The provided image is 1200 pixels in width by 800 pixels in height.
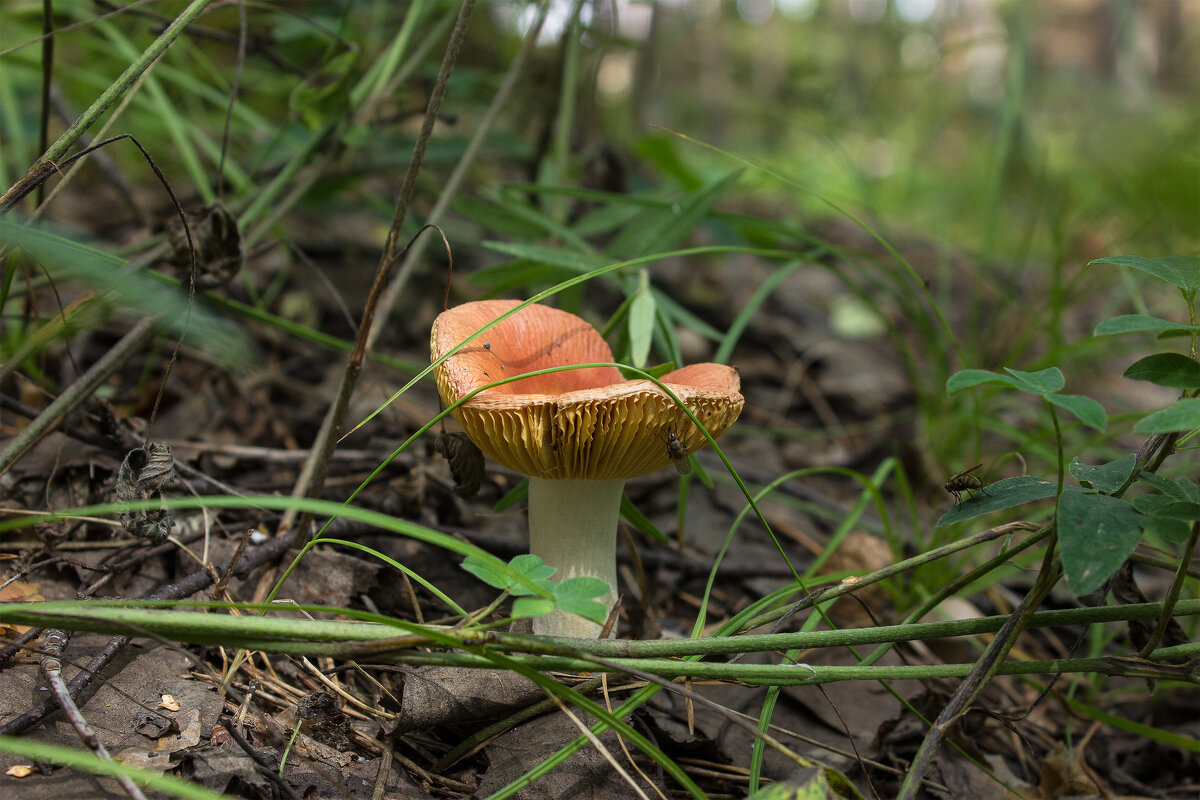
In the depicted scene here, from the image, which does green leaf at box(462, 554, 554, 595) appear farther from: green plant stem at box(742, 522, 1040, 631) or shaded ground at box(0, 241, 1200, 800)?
green plant stem at box(742, 522, 1040, 631)

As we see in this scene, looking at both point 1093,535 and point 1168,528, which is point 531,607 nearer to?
point 1093,535

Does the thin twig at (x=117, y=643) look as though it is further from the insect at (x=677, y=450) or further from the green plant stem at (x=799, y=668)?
the insect at (x=677, y=450)

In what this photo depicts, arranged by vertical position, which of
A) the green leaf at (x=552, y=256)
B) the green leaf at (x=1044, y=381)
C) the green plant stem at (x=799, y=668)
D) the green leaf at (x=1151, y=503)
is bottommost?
the green plant stem at (x=799, y=668)

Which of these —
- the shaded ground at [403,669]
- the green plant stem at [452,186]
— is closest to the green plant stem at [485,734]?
the shaded ground at [403,669]

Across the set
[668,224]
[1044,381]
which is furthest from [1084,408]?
[668,224]

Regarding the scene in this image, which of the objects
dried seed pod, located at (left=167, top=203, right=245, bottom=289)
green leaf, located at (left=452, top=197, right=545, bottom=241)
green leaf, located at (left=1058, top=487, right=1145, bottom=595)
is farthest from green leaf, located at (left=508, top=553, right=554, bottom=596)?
green leaf, located at (left=452, top=197, right=545, bottom=241)

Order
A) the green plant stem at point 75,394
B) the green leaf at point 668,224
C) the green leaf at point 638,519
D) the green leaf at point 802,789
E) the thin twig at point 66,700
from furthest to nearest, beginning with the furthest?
the green leaf at point 668,224, the green leaf at point 638,519, the green plant stem at point 75,394, the green leaf at point 802,789, the thin twig at point 66,700

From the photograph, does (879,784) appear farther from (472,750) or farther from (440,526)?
(440,526)
